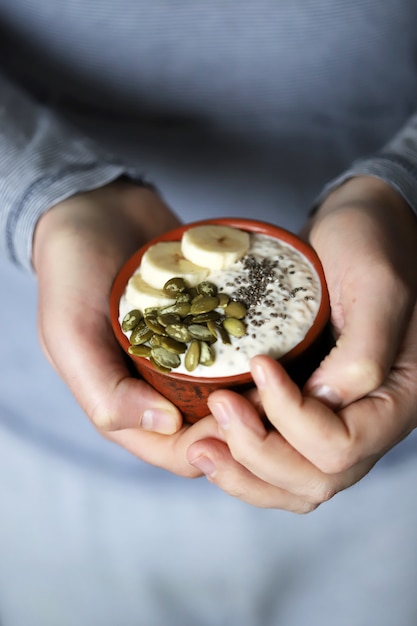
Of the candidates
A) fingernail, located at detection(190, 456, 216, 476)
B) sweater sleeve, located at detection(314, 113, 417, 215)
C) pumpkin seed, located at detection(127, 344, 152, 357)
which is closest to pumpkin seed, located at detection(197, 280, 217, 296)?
pumpkin seed, located at detection(127, 344, 152, 357)

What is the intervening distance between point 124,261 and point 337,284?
0.38 meters

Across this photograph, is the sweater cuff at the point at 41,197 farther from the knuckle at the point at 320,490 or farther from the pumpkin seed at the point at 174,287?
the knuckle at the point at 320,490

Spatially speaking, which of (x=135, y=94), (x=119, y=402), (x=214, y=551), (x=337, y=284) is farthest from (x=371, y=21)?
(x=214, y=551)

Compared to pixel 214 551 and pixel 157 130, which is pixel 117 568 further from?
pixel 157 130

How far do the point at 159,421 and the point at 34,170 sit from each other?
0.51 m

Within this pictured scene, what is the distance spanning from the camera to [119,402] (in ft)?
3.17

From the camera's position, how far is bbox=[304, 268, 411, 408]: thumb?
0.85 m

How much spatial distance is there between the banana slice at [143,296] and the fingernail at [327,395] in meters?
0.23

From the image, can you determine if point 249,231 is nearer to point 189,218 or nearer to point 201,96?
point 189,218

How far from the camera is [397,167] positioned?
1156 millimetres

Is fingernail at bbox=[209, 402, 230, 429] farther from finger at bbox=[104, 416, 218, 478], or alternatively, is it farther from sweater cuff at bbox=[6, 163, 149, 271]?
sweater cuff at bbox=[6, 163, 149, 271]

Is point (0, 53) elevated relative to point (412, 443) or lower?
elevated

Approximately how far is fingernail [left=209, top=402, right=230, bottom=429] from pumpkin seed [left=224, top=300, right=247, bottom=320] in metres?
0.14

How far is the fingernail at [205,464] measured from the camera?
3.02ft
